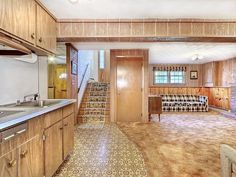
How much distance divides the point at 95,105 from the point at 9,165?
17.3ft

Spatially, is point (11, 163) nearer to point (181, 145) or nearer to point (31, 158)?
point (31, 158)

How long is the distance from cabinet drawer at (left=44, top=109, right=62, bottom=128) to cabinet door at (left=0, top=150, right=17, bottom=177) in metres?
0.61

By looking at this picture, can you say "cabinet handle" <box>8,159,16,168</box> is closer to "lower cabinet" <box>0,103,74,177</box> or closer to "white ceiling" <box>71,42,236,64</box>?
"lower cabinet" <box>0,103,74,177</box>

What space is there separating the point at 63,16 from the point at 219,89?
24.7ft

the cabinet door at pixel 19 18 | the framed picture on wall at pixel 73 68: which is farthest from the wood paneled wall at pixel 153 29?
the framed picture on wall at pixel 73 68

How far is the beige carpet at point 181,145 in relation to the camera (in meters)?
2.73

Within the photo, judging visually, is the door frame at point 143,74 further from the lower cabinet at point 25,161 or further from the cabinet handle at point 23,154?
the cabinet handle at point 23,154

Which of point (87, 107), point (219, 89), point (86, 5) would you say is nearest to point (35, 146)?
point (86, 5)

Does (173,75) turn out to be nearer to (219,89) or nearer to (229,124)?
(219,89)

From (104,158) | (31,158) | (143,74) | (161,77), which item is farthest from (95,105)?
(161,77)

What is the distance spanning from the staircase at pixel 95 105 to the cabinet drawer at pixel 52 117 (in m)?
3.60

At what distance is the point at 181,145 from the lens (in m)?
3.80

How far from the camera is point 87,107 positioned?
6625 millimetres

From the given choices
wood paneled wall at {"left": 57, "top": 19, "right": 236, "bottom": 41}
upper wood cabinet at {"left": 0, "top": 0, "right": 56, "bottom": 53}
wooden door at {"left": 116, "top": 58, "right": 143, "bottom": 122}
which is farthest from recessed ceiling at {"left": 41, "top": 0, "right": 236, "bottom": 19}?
wooden door at {"left": 116, "top": 58, "right": 143, "bottom": 122}
